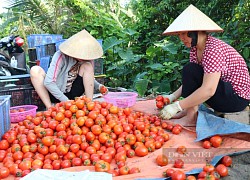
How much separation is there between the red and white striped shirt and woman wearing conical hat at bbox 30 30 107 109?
1.41 m

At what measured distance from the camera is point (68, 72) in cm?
351

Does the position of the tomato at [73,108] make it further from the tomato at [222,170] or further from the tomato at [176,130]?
the tomato at [222,170]

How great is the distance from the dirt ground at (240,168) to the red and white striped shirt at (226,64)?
2.46 ft

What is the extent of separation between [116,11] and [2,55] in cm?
597

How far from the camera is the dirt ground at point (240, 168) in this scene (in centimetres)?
192

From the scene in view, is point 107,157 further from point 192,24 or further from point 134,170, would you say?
point 192,24

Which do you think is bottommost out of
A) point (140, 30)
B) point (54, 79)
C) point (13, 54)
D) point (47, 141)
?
point (47, 141)

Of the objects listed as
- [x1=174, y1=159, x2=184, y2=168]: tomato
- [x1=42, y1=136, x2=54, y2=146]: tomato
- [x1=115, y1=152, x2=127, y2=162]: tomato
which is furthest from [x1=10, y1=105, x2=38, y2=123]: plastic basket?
[x1=174, y1=159, x2=184, y2=168]: tomato

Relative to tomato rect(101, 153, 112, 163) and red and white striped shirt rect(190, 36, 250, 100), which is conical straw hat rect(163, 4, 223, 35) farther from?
tomato rect(101, 153, 112, 163)

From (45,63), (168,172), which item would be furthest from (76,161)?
(45,63)

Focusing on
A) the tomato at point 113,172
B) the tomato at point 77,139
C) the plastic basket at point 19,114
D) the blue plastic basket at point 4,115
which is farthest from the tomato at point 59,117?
the plastic basket at point 19,114

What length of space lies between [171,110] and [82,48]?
1304 millimetres

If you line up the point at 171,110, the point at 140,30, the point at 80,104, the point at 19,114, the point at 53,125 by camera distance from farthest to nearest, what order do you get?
the point at 140,30 → the point at 19,114 → the point at 171,110 → the point at 80,104 → the point at 53,125

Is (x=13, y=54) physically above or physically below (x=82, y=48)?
below
